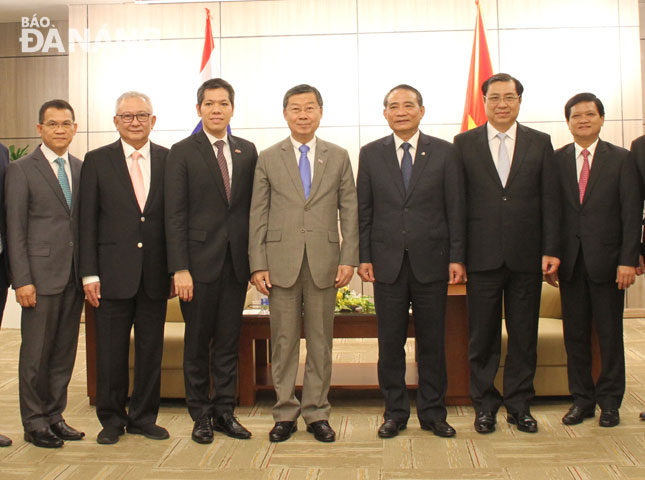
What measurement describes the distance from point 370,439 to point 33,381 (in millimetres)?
1622

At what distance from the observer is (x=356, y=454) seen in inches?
118

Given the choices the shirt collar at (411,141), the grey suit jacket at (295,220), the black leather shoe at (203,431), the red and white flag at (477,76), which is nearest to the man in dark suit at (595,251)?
the shirt collar at (411,141)

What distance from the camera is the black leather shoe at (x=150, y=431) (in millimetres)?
3239

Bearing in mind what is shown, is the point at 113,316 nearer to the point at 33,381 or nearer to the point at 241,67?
the point at 33,381

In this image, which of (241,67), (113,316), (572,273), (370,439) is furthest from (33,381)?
(241,67)

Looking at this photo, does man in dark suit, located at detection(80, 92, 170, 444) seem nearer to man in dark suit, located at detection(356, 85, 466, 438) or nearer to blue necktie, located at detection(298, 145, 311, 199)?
blue necktie, located at detection(298, 145, 311, 199)

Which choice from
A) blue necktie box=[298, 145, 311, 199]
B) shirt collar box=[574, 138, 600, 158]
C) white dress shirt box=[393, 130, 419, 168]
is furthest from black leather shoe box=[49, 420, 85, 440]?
shirt collar box=[574, 138, 600, 158]

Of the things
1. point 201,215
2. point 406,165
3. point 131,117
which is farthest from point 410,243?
point 131,117

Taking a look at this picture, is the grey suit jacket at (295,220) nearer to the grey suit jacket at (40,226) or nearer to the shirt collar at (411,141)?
the shirt collar at (411,141)

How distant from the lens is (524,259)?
321 centimetres

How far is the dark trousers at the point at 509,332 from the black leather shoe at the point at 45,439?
2.00 metres

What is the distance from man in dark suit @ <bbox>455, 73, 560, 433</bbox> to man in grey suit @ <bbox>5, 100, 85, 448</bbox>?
1.92 m

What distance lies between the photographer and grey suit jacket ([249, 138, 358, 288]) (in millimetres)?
3123

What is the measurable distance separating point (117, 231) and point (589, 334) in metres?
2.39
